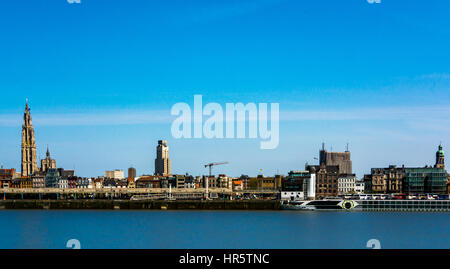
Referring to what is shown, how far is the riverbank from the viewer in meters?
141

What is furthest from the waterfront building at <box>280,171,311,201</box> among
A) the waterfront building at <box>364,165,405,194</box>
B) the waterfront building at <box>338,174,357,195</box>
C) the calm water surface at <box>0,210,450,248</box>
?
the calm water surface at <box>0,210,450,248</box>

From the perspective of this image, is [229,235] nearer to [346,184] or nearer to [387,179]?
[387,179]

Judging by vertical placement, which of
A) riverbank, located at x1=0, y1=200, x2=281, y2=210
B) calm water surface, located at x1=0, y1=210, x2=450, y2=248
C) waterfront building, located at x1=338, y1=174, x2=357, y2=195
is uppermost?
waterfront building, located at x1=338, y1=174, x2=357, y2=195

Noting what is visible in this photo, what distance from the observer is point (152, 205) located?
14775 centimetres

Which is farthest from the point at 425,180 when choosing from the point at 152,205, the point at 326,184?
the point at 152,205

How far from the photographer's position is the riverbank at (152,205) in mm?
140875

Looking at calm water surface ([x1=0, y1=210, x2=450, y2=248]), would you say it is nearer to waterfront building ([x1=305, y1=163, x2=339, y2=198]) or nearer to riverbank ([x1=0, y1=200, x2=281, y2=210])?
riverbank ([x1=0, y1=200, x2=281, y2=210])

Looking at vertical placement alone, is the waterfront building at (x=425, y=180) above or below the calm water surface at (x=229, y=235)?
above

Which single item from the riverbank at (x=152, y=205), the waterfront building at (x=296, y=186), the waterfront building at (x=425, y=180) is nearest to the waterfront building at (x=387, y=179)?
the waterfront building at (x=425, y=180)

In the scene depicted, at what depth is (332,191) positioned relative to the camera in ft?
528

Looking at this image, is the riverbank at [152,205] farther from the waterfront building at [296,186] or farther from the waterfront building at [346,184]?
the waterfront building at [346,184]

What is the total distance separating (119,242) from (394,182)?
128 m
